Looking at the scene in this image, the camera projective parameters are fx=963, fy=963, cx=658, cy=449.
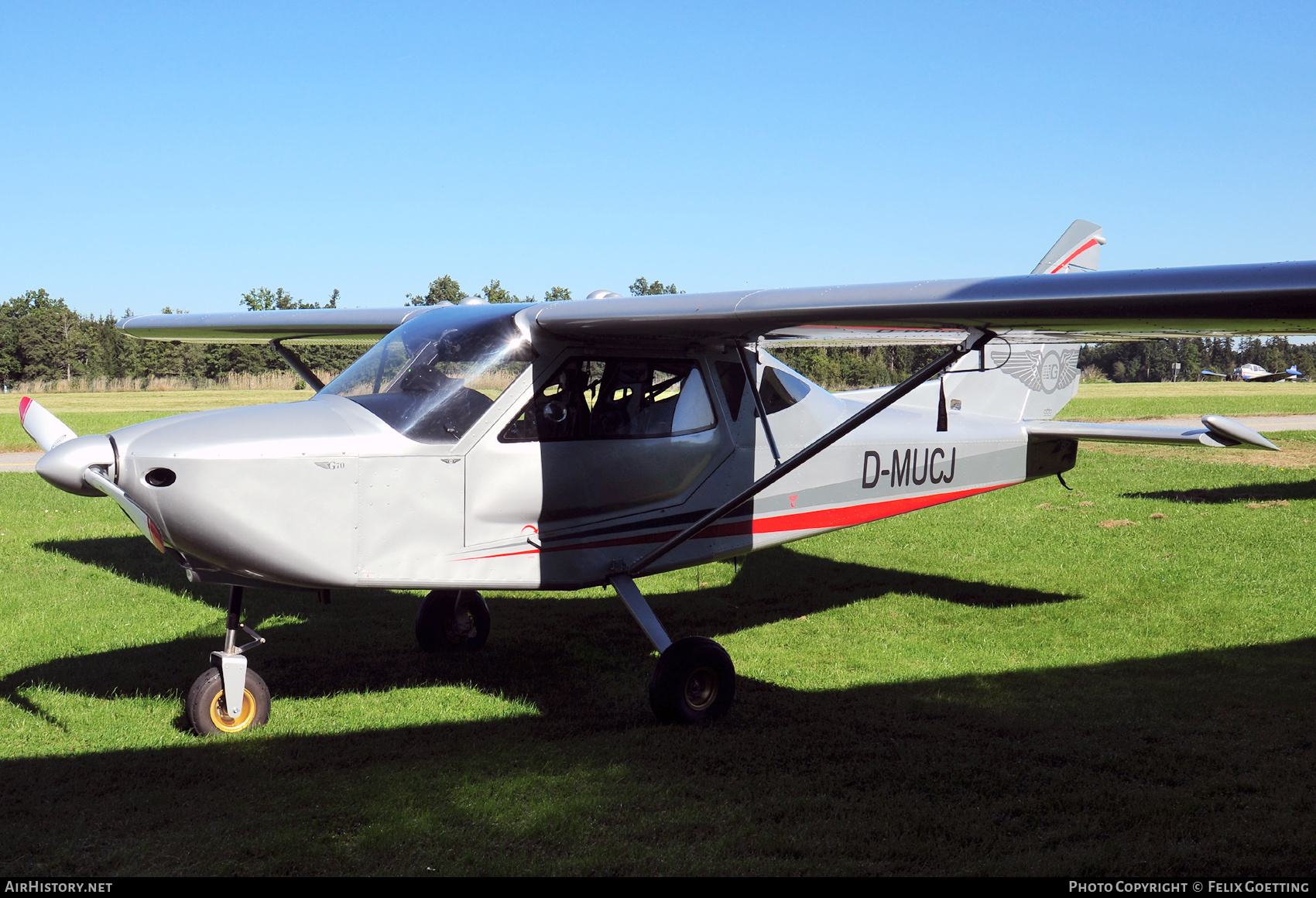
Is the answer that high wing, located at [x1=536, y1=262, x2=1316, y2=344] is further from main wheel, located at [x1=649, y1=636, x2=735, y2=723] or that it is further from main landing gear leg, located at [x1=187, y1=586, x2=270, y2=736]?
main landing gear leg, located at [x1=187, y1=586, x2=270, y2=736]

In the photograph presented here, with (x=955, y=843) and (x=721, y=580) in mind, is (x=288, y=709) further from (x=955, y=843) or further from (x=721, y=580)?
(x=721, y=580)

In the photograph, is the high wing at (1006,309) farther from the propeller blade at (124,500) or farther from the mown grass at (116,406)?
the mown grass at (116,406)

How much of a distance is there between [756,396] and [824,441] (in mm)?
1044

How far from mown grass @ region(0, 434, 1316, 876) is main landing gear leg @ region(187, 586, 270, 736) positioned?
0.14m

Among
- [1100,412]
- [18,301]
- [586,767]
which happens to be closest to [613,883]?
[586,767]

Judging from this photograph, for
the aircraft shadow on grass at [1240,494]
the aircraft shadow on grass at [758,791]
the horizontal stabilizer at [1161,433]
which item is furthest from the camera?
the aircraft shadow on grass at [1240,494]

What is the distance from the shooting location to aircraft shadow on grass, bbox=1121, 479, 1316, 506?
1459 cm

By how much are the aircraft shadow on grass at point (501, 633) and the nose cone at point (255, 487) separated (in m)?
1.74

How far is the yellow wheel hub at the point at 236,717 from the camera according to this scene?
554cm

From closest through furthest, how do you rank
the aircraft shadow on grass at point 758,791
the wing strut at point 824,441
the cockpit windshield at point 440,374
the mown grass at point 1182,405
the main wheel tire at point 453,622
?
the aircraft shadow on grass at point 758,791, the wing strut at point 824,441, the cockpit windshield at point 440,374, the main wheel tire at point 453,622, the mown grass at point 1182,405

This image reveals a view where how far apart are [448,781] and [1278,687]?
5.35 meters

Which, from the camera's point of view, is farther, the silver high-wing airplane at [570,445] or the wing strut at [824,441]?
the wing strut at [824,441]

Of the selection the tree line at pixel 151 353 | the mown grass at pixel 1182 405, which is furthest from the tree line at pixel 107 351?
the mown grass at pixel 1182 405

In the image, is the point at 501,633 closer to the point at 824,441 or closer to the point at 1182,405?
the point at 824,441
